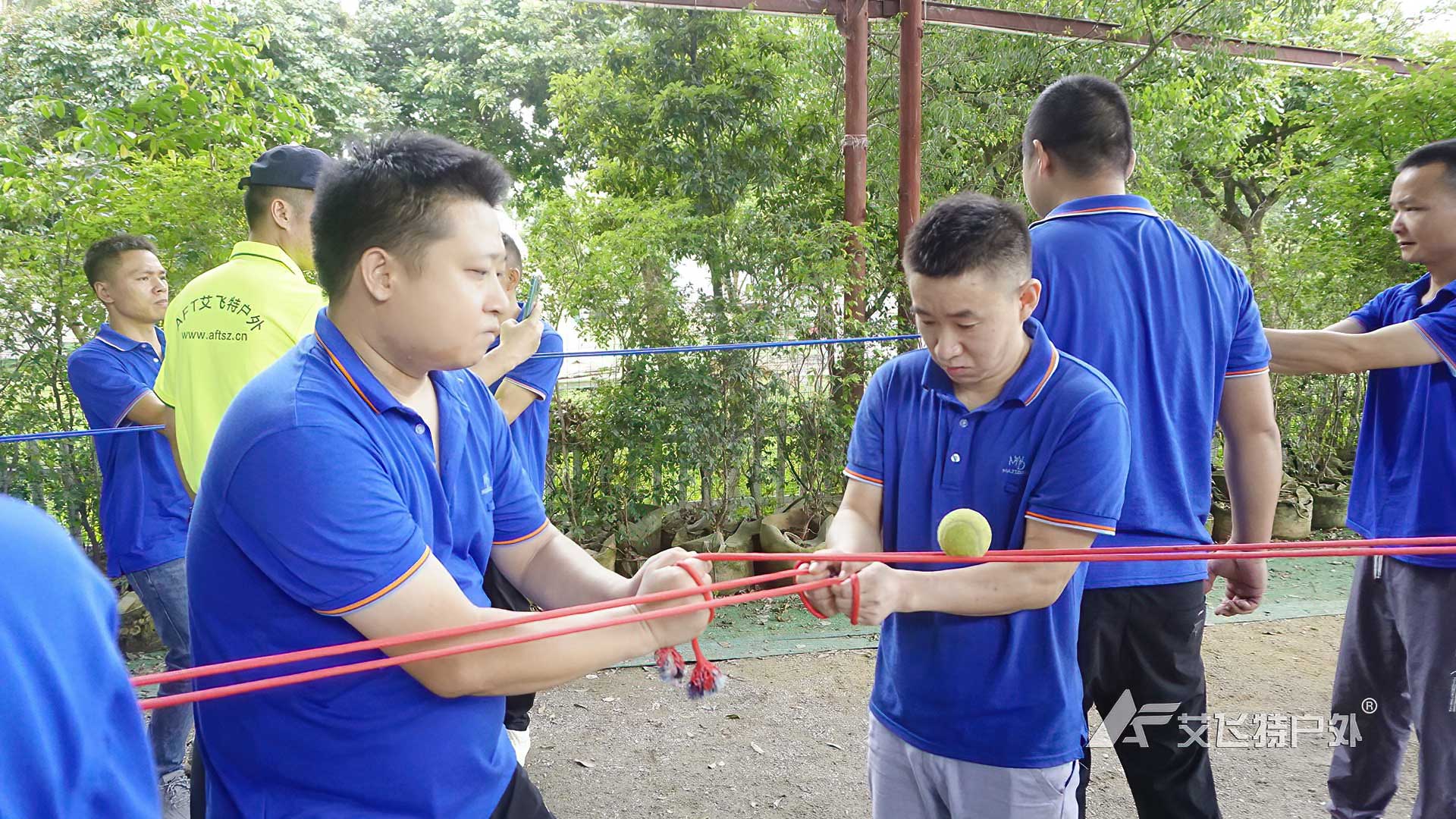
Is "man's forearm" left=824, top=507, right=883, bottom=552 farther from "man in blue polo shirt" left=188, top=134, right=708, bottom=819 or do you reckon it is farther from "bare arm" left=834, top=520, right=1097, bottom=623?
"man in blue polo shirt" left=188, top=134, right=708, bottom=819

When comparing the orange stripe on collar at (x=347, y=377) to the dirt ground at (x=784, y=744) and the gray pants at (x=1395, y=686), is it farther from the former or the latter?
the gray pants at (x=1395, y=686)

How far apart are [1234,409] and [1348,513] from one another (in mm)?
811

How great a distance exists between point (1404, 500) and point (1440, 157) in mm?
922

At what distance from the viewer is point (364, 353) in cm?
137

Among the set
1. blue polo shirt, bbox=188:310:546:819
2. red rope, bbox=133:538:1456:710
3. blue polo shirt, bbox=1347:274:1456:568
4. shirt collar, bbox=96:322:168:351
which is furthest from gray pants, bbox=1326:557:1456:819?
shirt collar, bbox=96:322:168:351

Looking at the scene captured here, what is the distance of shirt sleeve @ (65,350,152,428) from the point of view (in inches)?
133

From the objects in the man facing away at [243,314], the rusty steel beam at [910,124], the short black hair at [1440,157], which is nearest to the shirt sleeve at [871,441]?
the man facing away at [243,314]

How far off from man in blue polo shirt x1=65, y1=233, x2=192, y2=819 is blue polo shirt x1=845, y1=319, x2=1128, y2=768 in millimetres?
2395

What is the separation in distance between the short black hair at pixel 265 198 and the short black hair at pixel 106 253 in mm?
1095

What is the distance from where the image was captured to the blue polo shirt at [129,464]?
314 centimetres

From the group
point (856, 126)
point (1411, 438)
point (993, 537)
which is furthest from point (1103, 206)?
point (856, 126)

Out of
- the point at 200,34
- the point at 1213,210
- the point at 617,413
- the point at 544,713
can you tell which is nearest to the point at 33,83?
the point at 200,34

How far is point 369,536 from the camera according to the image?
1190 millimetres

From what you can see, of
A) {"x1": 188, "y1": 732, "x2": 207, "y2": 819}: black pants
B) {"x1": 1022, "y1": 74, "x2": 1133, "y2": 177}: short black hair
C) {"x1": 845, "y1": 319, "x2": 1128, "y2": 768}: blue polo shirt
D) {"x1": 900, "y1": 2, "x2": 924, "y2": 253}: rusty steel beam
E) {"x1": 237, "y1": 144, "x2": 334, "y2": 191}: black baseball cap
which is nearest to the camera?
{"x1": 188, "y1": 732, "x2": 207, "y2": 819}: black pants
